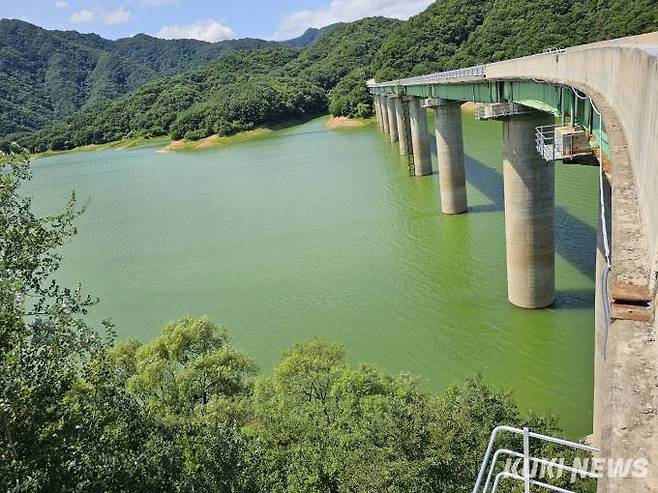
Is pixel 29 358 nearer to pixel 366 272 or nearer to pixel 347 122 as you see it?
pixel 366 272

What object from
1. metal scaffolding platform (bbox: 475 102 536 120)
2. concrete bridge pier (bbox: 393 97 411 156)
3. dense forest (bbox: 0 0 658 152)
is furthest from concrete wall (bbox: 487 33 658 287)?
dense forest (bbox: 0 0 658 152)

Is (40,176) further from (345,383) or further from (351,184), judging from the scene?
(345,383)

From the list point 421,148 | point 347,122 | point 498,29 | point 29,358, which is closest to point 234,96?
point 347,122

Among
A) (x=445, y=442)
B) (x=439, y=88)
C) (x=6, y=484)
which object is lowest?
(x=445, y=442)

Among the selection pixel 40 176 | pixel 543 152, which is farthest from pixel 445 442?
pixel 40 176

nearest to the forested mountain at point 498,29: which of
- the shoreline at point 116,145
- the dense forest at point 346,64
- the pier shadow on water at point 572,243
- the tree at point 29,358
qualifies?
the dense forest at point 346,64
